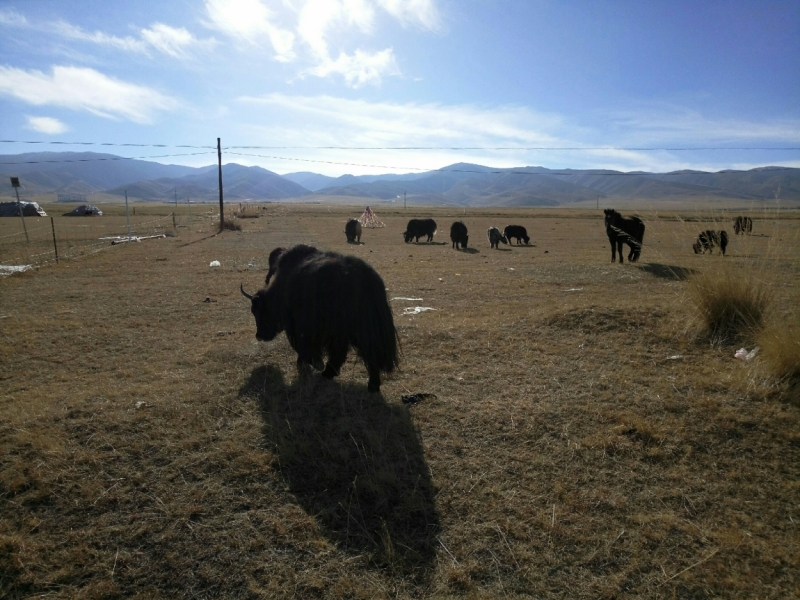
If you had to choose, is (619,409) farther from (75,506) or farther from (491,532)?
(75,506)

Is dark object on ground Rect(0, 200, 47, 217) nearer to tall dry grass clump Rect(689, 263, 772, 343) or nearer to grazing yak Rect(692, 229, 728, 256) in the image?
grazing yak Rect(692, 229, 728, 256)

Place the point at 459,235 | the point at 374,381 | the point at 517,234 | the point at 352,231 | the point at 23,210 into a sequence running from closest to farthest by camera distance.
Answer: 1. the point at 374,381
2. the point at 459,235
3. the point at 517,234
4. the point at 352,231
5. the point at 23,210

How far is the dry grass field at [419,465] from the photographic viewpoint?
2875mm

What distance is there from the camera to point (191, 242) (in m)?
21.9

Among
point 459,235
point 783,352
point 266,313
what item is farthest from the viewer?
point 459,235

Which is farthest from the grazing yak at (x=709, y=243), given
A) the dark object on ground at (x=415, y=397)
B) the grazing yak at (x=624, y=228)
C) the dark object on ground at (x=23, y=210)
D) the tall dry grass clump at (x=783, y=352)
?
the dark object on ground at (x=23, y=210)

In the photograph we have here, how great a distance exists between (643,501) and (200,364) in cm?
509

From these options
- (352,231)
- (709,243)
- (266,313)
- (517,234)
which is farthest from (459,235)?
(266,313)

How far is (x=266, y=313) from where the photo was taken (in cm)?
611

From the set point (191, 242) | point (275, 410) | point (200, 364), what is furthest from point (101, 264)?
point (275, 410)

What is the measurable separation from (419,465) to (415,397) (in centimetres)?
115

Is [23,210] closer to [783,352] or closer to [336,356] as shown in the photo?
[336,356]

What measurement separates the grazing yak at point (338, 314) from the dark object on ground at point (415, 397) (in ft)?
1.07

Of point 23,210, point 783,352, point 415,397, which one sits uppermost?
point 23,210
